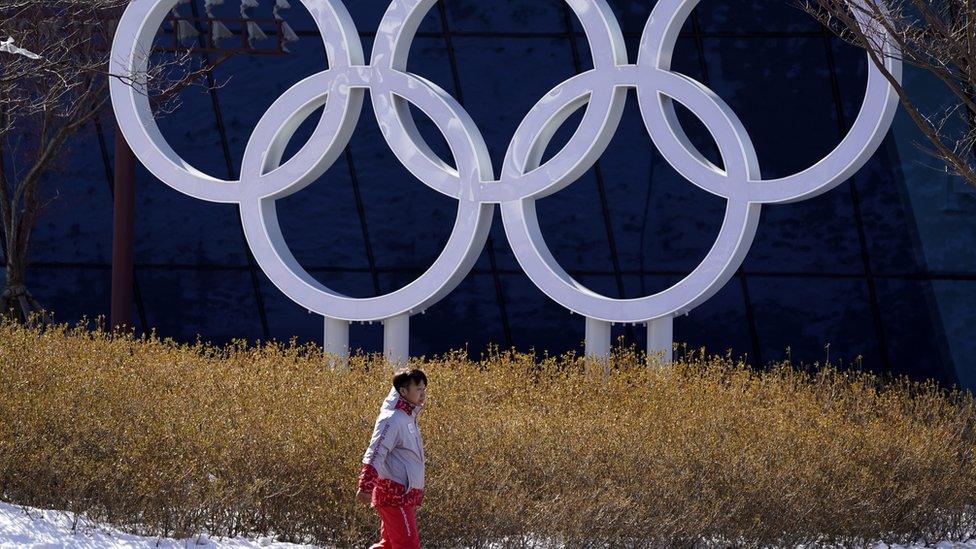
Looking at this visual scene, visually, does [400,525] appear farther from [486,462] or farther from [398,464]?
[486,462]

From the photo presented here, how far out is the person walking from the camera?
855cm

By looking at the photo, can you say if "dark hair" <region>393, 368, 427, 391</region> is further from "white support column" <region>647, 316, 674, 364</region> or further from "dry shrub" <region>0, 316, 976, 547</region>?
"white support column" <region>647, 316, 674, 364</region>

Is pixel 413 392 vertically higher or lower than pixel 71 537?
higher

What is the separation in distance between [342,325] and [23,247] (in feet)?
21.0

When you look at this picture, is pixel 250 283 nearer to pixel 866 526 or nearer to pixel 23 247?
pixel 23 247

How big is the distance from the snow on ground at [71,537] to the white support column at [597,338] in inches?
221

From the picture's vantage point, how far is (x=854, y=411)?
1358cm

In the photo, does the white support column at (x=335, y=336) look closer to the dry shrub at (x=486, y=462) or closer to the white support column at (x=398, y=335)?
the white support column at (x=398, y=335)

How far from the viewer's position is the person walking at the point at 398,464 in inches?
336

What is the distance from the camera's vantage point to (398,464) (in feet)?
28.3

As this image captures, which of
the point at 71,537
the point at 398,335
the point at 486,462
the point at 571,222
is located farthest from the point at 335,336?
the point at 71,537

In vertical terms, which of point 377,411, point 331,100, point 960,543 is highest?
point 331,100

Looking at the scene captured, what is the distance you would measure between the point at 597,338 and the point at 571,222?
19.3ft

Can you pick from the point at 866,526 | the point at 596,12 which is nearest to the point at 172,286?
the point at 596,12
